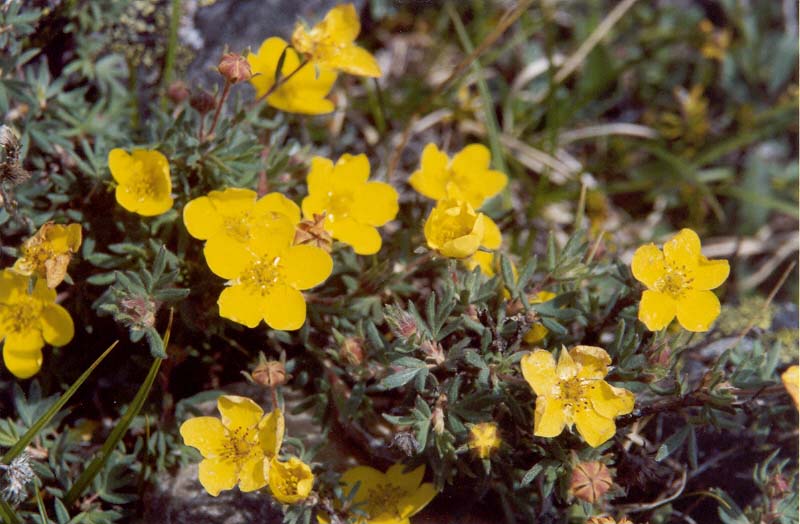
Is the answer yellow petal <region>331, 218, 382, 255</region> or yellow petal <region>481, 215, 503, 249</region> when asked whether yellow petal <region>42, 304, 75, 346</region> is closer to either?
yellow petal <region>331, 218, 382, 255</region>

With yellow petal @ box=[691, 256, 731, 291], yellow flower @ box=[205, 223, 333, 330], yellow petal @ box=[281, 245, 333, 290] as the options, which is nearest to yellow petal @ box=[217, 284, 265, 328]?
yellow flower @ box=[205, 223, 333, 330]

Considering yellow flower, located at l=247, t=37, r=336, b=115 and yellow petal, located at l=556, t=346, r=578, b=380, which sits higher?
yellow flower, located at l=247, t=37, r=336, b=115

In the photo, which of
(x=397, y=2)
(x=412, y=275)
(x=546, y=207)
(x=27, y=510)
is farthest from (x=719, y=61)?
(x=27, y=510)

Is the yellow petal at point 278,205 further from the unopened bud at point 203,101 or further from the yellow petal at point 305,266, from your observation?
the unopened bud at point 203,101

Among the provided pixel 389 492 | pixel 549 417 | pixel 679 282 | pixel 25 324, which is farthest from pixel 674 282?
pixel 25 324

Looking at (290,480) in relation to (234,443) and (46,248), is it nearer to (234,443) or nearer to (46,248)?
(234,443)

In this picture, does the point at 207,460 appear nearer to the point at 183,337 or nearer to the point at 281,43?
the point at 183,337
